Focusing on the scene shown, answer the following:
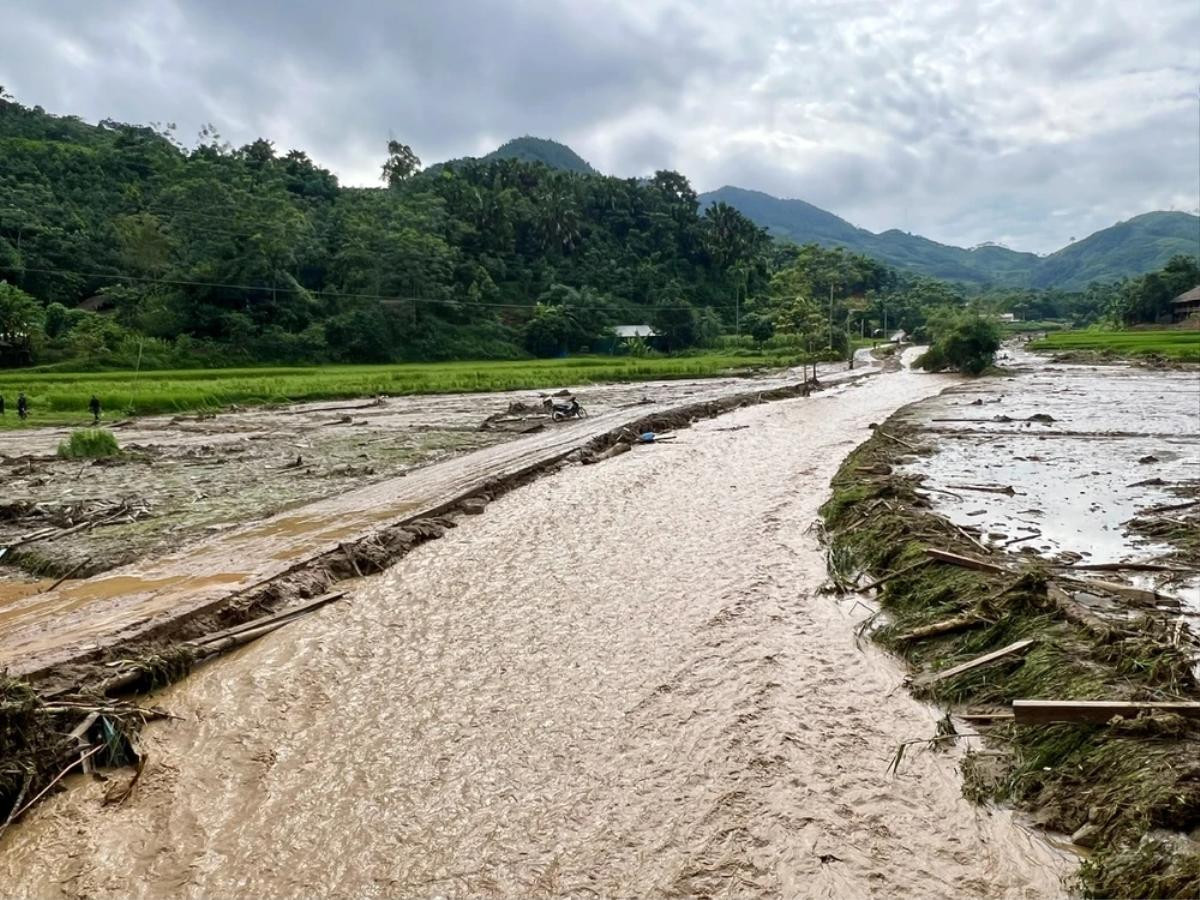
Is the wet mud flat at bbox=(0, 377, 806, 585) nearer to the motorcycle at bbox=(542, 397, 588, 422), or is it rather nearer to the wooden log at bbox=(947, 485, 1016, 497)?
the motorcycle at bbox=(542, 397, 588, 422)

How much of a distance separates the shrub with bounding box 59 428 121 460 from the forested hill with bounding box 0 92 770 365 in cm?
3656

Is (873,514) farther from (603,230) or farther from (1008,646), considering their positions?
(603,230)

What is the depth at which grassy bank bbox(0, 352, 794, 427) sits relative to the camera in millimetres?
32219

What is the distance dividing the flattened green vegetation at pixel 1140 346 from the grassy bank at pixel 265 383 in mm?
29901

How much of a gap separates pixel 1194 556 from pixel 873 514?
411cm

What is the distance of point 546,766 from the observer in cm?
593

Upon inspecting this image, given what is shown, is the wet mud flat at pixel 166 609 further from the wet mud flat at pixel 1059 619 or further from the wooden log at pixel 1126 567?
the wooden log at pixel 1126 567

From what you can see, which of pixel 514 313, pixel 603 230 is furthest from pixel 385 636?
pixel 603 230

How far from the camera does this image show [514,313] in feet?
273

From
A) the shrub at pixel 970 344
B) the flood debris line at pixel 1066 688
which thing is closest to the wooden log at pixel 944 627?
the flood debris line at pixel 1066 688

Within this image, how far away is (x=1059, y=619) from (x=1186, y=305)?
9261 cm

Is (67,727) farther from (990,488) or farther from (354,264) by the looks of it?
(354,264)

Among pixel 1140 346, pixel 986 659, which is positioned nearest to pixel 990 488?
pixel 986 659

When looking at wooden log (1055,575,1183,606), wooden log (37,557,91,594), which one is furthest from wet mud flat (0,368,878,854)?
wooden log (1055,575,1183,606)
